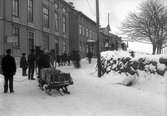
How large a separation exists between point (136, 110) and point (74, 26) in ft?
114

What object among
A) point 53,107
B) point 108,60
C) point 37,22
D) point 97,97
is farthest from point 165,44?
point 53,107

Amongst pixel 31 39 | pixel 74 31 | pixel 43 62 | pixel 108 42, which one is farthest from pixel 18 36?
pixel 74 31

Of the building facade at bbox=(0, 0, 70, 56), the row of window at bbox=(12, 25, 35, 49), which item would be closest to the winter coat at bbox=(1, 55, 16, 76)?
the building facade at bbox=(0, 0, 70, 56)

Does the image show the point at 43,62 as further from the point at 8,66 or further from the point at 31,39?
the point at 31,39

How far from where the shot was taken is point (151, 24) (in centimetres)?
3133

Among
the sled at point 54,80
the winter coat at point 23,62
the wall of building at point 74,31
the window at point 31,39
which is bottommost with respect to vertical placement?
the sled at point 54,80

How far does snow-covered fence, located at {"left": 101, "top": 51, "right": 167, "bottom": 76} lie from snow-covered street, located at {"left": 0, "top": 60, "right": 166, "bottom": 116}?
7.65 feet

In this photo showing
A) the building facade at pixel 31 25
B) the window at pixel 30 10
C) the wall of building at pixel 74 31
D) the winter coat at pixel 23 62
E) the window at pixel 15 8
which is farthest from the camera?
the wall of building at pixel 74 31

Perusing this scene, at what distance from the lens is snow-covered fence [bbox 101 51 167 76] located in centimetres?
1359

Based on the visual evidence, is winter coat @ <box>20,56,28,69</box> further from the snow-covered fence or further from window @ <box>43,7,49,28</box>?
window @ <box>43,7,49,28</box>

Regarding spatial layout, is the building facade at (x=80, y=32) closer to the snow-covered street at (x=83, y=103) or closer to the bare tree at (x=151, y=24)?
the bare tree at (x=151, y=24)

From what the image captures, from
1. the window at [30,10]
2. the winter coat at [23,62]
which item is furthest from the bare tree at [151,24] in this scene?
the winter coat at [23,62]

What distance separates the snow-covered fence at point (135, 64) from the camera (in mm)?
13586

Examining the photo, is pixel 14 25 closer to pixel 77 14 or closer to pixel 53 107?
pixel 53 107
